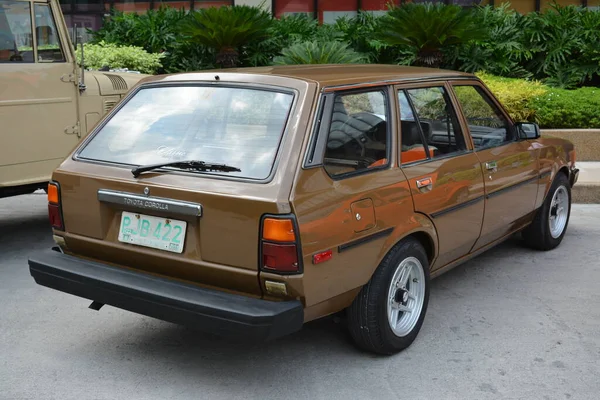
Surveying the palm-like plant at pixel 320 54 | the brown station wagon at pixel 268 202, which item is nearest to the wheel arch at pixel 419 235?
the brown station wagon at pixel 268 202

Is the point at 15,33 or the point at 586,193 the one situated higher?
the point at 15,33

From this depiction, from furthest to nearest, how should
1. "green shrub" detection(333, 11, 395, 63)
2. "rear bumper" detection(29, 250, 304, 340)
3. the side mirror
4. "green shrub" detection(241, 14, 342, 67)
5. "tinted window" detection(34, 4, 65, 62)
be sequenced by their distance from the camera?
"green shrub" detection(241, 14, 342, 67)
"green shrub" detection(333, 11, 395, 63)
"tinted window" detection(34, 4, 65, 62)
the side mirror
"rear bumper" detection(29, 250, 304, 340)

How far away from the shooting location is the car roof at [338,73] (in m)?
4.27

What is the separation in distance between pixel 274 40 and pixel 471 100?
8.54 m

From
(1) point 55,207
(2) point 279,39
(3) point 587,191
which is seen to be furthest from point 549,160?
(2) point 279,39

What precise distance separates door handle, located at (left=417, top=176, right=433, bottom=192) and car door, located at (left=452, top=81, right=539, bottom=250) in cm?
73

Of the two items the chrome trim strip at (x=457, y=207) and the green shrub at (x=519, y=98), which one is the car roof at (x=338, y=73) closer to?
the chrome trim strip at (x=457, y=207)

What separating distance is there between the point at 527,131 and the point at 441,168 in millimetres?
1481

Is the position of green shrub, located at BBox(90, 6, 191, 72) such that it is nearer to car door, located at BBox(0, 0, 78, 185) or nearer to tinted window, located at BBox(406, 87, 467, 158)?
car door, located at BBox(0, 0, 78, 185)

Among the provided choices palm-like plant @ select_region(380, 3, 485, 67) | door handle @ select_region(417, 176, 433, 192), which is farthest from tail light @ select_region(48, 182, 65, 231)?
palm-like plant @ select_region(380, 3, 485, 67)

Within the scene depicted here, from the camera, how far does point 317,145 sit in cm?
394

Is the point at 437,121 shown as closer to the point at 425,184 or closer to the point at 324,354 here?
the point at 425,184

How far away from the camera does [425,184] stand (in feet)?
15.1

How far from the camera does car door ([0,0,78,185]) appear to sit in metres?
6.59
